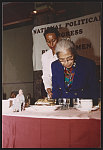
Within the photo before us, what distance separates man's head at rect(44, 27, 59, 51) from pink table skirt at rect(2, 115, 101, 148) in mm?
1756

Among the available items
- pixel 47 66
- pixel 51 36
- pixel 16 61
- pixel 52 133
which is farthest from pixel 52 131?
pixel 16 61

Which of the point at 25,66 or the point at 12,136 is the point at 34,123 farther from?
the point at 25,66

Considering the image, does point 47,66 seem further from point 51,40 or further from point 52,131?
point 52,131

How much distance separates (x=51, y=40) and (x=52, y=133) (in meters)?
1.97

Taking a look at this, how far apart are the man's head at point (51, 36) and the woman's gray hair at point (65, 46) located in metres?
0.09

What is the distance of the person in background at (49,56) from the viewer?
9.62 feet

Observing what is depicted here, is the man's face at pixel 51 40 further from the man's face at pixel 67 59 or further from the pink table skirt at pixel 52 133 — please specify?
the pink table skirt at pixel 52 133

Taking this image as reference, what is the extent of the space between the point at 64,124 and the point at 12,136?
21.1 inches

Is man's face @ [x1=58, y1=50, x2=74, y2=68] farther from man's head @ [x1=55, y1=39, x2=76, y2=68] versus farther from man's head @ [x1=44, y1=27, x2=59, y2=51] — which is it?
man's head @ [x1=44, y1=27, x2=59, y2=51]

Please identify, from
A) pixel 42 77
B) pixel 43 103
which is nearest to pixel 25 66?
pixel 42 77

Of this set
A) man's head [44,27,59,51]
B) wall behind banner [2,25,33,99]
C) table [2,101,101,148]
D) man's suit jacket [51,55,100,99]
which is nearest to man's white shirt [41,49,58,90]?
man's head [44,27,59,51]

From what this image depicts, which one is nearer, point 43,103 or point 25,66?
point 43,103

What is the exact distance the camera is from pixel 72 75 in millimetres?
2721

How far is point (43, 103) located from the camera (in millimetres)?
1959
